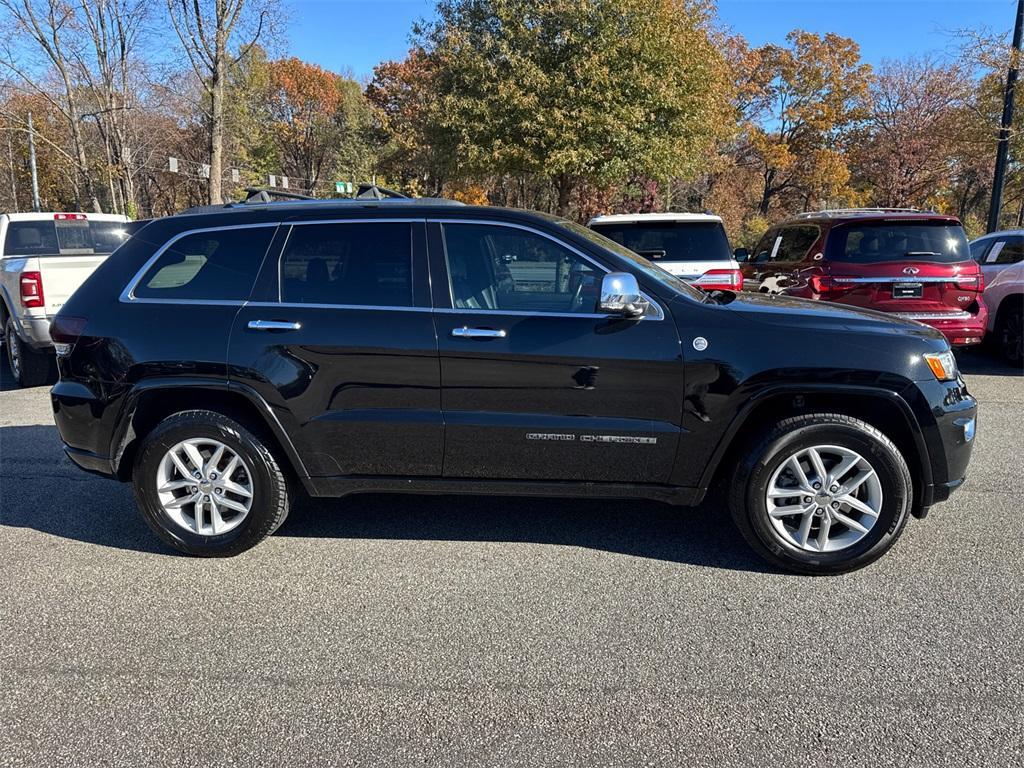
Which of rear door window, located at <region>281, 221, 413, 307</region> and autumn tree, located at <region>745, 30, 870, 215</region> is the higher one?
autumn tree, located at <region>745, 30, 870, 215</region>

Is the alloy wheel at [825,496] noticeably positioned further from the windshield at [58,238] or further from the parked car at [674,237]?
the windshield at [58,238]

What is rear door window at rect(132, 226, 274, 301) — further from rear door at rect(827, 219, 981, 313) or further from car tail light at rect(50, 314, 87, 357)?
rear door at rect(827, 219, 981, 313)

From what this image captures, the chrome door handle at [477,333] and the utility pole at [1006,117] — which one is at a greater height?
the utility pole at [1006,117]

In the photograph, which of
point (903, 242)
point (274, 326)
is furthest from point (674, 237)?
point (274, 326)

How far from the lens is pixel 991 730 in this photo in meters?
2.54

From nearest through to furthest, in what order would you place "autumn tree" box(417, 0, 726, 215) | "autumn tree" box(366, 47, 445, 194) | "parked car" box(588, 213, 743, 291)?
"parked car" box(588, 213, 743, 291), "autumn tree" box(417, 0, 726, 215), "autumn tree" box(366, 47, 445, 194)

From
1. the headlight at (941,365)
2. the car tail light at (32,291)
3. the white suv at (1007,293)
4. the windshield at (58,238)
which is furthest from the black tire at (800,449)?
the windshield at (58,238)

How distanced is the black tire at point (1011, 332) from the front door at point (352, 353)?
27.0 feet

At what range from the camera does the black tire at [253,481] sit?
388 centimetres

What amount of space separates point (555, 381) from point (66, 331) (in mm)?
2635

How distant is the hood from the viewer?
3.64 meters

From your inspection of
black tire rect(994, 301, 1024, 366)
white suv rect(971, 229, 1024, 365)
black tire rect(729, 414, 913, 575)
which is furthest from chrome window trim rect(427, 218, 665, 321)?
black tire rect(994, 301, 1024, 366)

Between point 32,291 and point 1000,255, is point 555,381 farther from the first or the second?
point 1000,255

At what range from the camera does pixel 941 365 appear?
366 cm
